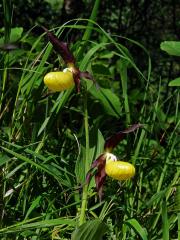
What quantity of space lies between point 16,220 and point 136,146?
443 millimetres

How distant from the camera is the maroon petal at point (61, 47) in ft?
4.43

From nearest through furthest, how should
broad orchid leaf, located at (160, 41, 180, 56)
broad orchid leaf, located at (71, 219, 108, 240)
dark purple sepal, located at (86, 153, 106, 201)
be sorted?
1. broad orchid leaf, located at (71, 219, 108, 240)
2. dark purple sepal, located at (86, 153, 106, 201)
3. broad orchid leaf, located at (160, 41, 180, 56)

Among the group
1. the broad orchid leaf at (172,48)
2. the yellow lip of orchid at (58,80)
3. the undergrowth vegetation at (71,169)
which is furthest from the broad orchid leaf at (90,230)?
the broad orchid leaf at (172,48)

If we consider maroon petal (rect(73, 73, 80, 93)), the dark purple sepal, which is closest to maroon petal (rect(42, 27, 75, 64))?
maroon petal (rect(73, 73, 80, 93))

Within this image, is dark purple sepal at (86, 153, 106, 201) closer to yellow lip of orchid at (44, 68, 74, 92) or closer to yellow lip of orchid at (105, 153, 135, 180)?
yellow lip of orchid at (105, 153, 135, 180)

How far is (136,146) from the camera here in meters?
1.69

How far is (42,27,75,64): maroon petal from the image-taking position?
1.35 metres

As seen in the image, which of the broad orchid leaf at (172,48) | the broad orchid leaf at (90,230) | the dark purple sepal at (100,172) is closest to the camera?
the broad orchid leaf at (90,230)

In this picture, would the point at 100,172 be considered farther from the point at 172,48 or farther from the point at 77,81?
the point at 172,48

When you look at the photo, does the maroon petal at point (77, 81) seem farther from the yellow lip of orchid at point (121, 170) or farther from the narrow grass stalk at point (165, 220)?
the narrow grass stalk at point (165, 220)

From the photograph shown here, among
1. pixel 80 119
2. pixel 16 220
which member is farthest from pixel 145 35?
pixel 16 220

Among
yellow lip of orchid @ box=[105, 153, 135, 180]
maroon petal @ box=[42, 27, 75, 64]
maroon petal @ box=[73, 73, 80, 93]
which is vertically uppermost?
maroon petal @ box=[42, 27, 75, 64]


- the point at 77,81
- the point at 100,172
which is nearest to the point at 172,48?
the point at 77,81

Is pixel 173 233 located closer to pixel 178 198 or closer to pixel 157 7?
pixel 178 198
